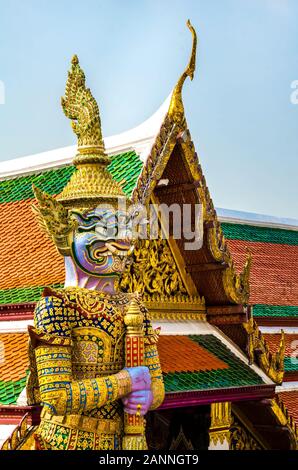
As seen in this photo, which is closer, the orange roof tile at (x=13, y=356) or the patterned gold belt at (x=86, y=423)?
the patterned gold belt at (x=86, y=423)

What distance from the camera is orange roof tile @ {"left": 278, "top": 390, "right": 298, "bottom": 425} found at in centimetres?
1120

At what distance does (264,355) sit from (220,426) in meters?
0.68

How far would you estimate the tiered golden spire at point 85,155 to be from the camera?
7953 millimetres

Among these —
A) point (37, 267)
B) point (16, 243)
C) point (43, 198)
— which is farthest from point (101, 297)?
point (16, 243)

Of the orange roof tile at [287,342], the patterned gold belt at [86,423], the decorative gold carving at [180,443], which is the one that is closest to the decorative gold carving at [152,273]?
the decorative gold carving at [180,443]

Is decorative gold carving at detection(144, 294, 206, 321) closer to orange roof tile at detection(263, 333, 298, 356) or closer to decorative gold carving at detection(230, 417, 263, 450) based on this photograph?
decorative gold carving at detection(230, 417, 263, 450)

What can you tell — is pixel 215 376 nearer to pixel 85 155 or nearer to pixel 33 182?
pixel 85 155

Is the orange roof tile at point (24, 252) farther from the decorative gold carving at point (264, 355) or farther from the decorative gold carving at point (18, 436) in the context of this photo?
the decorative gold carving at point (264, 355)

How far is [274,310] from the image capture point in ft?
43.0

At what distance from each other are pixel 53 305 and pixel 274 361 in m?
2.85

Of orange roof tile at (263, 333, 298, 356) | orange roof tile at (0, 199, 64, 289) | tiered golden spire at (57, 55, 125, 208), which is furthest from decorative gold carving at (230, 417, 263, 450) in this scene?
tiered golden spire at (57, 55, 125, 208)

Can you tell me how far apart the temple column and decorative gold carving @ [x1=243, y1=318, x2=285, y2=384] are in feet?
1.40

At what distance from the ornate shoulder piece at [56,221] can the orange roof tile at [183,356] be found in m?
1.49

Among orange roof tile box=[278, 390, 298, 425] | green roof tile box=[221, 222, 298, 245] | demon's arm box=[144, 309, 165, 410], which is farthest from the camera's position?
green roof tile box=[221, 222, 298, 245]
